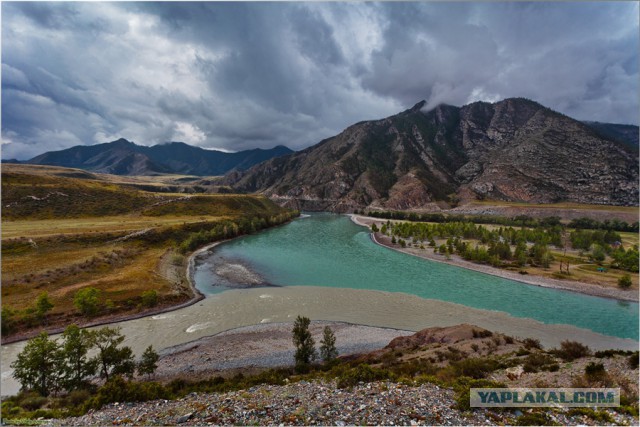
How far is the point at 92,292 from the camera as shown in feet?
123

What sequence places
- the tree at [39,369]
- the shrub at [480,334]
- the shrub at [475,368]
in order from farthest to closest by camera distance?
the shrub at [480,334], the tree at [39,369], the shrub at [475,368]

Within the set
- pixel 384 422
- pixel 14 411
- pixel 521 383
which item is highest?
pixel 384 422

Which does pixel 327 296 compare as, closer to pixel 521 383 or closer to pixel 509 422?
pixel 521 383

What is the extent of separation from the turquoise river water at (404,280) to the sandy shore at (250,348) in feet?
54.5

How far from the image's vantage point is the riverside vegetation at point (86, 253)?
36.1 metres

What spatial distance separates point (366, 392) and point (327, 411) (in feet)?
10.0

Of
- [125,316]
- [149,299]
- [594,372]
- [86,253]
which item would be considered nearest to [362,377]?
[594,372]

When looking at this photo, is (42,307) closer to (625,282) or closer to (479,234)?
(625,282)

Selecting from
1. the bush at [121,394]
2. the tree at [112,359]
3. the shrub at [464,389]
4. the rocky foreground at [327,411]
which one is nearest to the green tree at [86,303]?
the tree at [112,359]

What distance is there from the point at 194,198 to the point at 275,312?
116 m

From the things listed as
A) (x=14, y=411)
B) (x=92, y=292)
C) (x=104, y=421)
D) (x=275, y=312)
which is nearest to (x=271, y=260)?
(x=275, y=312)

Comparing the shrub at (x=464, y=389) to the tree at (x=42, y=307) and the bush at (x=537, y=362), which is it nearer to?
the bush at (x=537, y=362)

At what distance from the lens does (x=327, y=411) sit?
466 inches

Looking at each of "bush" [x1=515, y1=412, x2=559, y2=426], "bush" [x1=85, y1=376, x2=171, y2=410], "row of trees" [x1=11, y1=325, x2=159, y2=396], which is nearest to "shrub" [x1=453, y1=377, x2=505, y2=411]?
"bush" [x1=515, y1=412, x2=559, y2=426]
